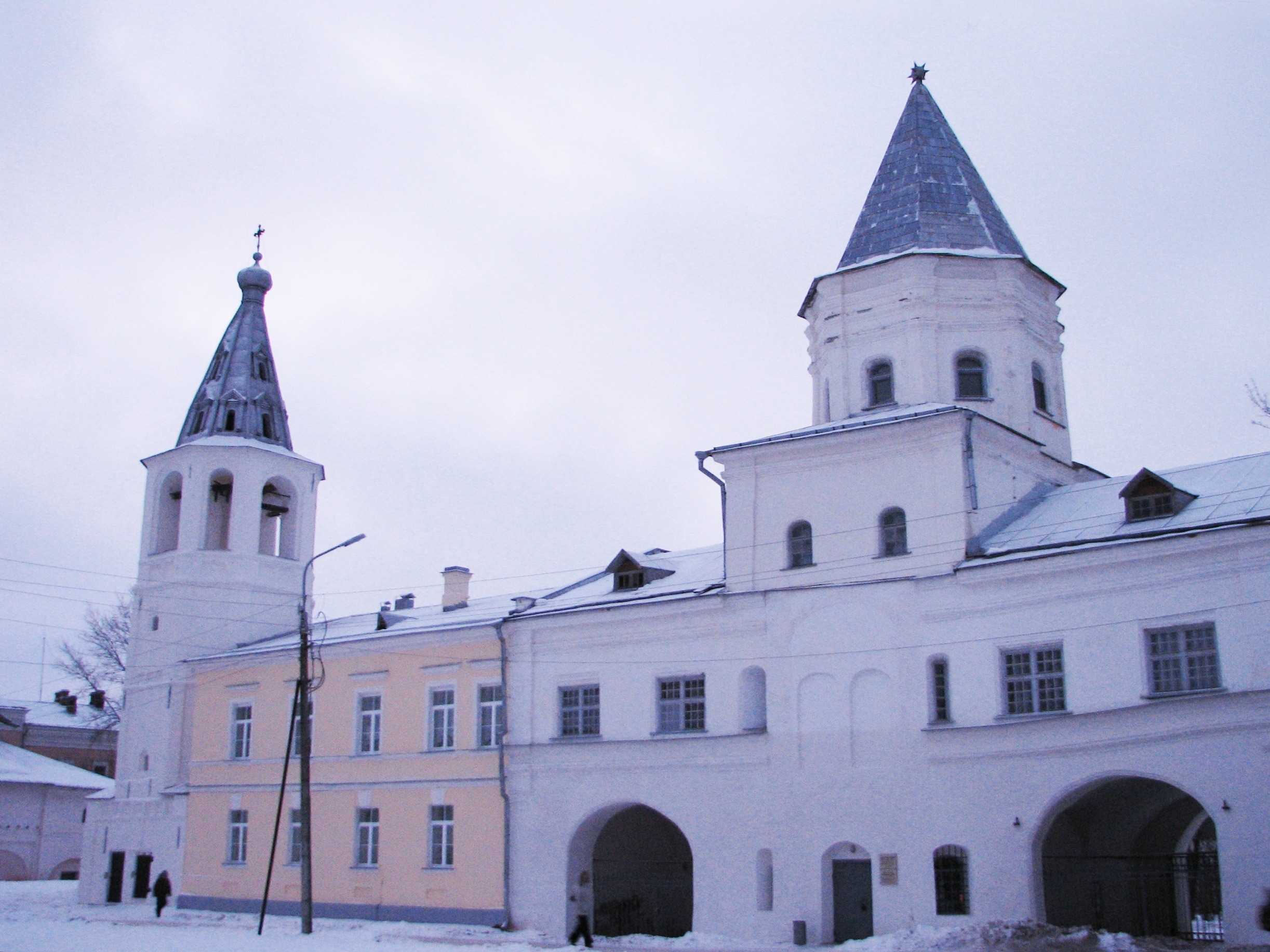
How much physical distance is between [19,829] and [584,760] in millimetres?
29588

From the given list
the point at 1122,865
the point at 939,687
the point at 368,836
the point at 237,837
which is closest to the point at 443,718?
the point at 368,836

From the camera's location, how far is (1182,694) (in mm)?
20062

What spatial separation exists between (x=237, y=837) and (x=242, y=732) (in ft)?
8.86

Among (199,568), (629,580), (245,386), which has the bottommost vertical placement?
(629,580)

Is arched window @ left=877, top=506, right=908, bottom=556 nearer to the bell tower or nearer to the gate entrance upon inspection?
the gate entrance

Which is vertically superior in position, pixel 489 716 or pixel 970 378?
pixel 970 378

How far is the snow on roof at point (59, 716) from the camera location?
5800 cm

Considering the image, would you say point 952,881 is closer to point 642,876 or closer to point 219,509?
point 642,876

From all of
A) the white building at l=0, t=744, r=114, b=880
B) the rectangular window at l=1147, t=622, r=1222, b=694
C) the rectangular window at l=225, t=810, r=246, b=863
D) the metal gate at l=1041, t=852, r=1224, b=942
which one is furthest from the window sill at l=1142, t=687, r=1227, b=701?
the white building at l=0, t=744, r=114, b=880

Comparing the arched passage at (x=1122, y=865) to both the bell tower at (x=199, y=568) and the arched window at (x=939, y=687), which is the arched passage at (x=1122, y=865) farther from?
the bell tower at (x=199, y=568)

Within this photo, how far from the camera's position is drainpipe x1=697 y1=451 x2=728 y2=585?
2639 centimetres

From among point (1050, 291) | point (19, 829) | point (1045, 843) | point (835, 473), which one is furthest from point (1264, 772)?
point (19, 829)

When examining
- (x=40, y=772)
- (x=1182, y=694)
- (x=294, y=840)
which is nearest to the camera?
(x=1182, y=694)

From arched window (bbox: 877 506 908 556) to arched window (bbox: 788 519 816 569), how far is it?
1.49 m
